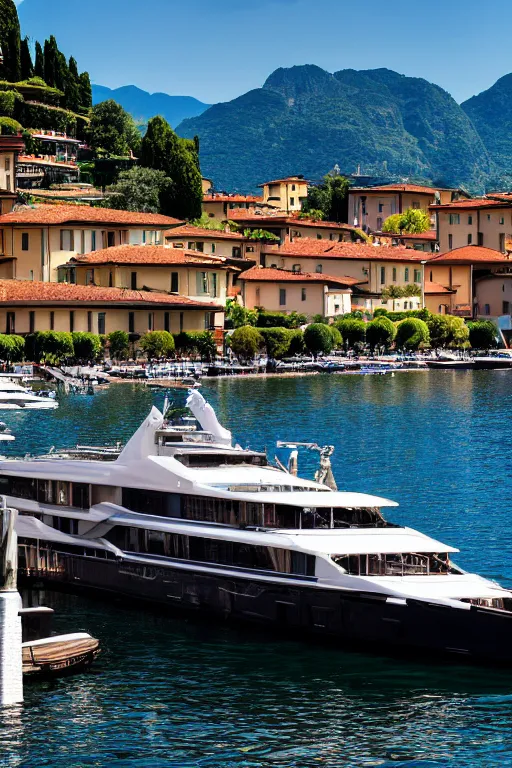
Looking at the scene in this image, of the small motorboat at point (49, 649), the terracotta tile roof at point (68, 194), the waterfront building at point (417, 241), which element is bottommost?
the small motorboat at point (49, 649)

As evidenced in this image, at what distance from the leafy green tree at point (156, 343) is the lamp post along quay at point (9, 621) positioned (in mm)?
96908

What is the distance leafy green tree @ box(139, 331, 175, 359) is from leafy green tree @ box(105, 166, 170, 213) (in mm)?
30919

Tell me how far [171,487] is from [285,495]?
2.90 meters

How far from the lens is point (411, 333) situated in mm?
145750

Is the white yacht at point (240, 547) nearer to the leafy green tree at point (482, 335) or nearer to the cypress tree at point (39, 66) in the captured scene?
the leafy green tree at point (482, 335)

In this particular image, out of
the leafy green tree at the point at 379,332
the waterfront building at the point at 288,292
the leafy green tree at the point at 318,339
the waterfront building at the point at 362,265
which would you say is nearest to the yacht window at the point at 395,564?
the leafy green tree at the point at 318,339

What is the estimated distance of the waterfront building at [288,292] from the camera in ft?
485

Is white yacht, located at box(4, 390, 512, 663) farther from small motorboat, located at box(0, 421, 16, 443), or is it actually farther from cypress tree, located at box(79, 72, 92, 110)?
cypress tree, located at box(79, 72, 92, 110)

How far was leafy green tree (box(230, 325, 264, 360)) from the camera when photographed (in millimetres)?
130750

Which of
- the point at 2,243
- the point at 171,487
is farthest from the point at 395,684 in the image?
the point at 2,243

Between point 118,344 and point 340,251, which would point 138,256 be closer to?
point 118,344

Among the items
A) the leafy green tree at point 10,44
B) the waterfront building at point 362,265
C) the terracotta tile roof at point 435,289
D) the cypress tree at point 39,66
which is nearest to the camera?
the waterfront building at point 362,265

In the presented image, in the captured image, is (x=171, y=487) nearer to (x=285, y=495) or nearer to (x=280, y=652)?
(x=285, y=495)

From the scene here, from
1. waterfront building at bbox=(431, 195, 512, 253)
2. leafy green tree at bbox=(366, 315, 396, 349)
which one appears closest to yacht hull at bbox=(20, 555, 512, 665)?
leafy green tree at bbox=(366, 315, 396, 349)
